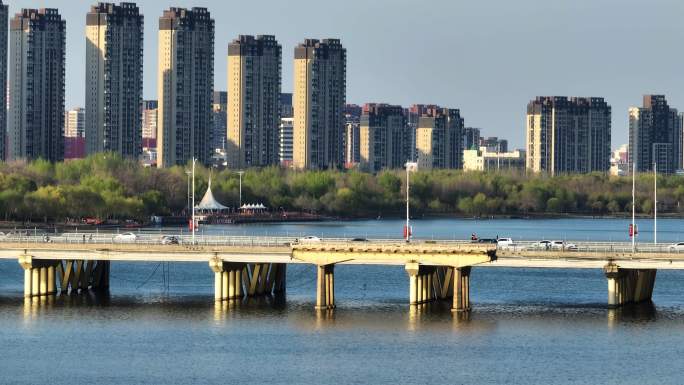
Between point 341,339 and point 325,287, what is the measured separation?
10.0 meters

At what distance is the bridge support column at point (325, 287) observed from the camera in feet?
265

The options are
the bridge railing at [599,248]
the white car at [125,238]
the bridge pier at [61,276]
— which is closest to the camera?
the bridge railing at [599,248]

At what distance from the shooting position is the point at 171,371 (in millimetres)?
64375

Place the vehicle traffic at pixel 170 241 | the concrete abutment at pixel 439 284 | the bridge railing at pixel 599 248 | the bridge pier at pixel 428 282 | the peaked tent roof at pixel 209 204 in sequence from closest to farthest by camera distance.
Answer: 1. the concrete abutment at pixel 439 284
2. the bridge railing at pixel 599 248
3. the bridge pier at pixel 428 282
4. the vehicle traffic at pixel 170 241
5. the peaked tent roof at pixel 209 204

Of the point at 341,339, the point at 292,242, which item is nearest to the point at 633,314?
the point at 341,339

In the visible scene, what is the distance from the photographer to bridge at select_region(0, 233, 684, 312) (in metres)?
79.2

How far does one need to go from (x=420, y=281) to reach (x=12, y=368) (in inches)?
934

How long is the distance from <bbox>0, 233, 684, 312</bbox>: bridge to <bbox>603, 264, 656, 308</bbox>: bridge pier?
0.05 meters

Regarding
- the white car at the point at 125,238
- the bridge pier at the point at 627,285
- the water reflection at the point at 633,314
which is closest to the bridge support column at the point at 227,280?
the white car at the point at 125,238

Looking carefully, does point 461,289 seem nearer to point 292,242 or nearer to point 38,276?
point 292,242

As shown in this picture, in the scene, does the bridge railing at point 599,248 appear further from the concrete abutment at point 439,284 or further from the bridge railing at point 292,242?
the concrete abutment at point 439,284

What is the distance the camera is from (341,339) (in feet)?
Answer: 234

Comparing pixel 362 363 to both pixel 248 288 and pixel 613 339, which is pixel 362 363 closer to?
pixel 613 339

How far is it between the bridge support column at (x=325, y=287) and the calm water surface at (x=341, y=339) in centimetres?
78
